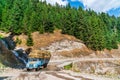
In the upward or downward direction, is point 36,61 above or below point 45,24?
below

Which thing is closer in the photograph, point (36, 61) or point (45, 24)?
point (36, 61)

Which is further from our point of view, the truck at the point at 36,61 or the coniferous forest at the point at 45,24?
the coniferous forest at the point at 45,24

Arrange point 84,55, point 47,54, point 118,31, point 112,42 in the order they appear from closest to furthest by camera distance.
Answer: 1. point 47,54
2. point 84,55
3. point 112,42
4. point 118,31

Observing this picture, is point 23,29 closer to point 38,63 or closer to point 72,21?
point 72,21

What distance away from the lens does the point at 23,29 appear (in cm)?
10469

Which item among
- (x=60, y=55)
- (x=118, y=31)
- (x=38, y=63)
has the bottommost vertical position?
(x=38, y=63)

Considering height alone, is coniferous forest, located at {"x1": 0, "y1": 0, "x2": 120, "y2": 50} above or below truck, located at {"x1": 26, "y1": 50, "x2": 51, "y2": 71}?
above

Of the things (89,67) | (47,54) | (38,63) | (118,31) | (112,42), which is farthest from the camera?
(118,31)

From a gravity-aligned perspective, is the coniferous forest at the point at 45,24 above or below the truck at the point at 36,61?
above

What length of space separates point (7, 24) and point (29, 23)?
28.2ft

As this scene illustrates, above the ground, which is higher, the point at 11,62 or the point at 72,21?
the point at 72,21

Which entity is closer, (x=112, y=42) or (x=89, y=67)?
(x=89, y=67)

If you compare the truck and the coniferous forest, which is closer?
the truck

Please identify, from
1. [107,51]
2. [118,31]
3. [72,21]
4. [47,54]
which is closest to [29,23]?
[72,21]
